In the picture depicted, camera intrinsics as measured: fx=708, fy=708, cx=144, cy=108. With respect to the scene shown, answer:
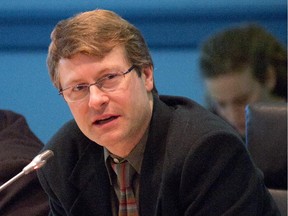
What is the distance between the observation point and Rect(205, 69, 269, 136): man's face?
256 cm

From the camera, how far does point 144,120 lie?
1.60m

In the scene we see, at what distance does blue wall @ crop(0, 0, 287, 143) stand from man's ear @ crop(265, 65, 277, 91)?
0.75 ft

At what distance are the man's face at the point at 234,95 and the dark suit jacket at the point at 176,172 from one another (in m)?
0.85

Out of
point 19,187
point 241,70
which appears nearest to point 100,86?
point 19,187

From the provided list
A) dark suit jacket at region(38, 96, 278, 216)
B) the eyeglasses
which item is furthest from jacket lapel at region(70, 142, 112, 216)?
the eyeglasses

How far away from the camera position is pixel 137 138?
5.31 feet

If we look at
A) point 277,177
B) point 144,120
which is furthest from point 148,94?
point 277,177

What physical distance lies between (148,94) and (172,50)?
50.3 inches

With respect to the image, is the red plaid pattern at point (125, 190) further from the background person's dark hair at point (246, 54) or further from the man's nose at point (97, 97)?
the background person's dark hair at point (246, 54)

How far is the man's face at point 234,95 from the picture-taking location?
8.39 feet

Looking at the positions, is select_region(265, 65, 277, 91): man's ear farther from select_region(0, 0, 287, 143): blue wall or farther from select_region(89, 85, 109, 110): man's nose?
select_region(89, 85, 109, 110): man's nose

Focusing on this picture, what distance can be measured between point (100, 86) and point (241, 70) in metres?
1.28

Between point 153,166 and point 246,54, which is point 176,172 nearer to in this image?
point 153,166

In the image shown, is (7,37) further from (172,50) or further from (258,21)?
(258,21)
